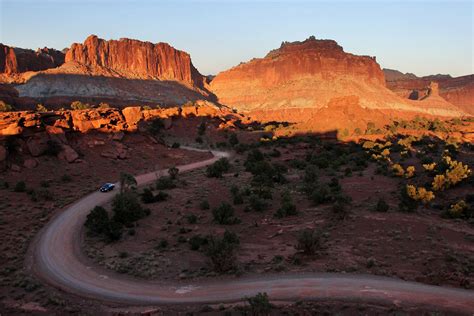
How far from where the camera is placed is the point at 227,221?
81.5ft

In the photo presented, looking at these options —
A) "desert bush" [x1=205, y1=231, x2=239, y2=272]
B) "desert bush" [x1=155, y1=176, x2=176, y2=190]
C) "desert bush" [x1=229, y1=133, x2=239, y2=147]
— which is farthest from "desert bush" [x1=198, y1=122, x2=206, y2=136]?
"desert bush" [x1=205, y1=231, x2=239, y2=272]

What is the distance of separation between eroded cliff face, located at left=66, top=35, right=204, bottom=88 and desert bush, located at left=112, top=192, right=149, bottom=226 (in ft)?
386

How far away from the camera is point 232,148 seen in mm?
63438

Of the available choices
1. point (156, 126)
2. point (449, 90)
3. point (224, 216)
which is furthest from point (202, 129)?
point (449, 90)

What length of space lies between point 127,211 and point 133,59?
13987 cm

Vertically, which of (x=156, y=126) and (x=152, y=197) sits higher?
(x=156, y=126)

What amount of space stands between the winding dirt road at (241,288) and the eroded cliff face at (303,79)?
11708 cm

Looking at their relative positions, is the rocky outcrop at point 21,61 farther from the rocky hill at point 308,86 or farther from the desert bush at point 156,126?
the desert bush at point 156,126

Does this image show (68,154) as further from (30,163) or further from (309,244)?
(309,244)

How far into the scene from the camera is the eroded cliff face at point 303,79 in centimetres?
13988

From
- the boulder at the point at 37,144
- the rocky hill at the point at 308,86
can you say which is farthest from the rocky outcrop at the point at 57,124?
the rocky hill at the point at 308,86

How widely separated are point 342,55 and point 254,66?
41.5 metres

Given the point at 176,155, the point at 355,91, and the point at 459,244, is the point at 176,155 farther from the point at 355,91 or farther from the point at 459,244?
the point at 355,91

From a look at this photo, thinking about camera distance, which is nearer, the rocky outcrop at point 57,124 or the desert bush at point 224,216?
the desert bush at point 224,216
